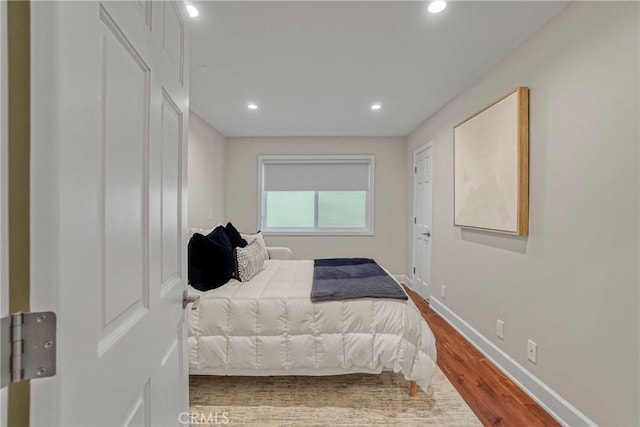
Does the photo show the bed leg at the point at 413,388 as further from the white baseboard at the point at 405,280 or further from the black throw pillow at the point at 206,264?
the white baseboard at the point at 405,280

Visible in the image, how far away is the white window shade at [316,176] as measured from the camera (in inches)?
188

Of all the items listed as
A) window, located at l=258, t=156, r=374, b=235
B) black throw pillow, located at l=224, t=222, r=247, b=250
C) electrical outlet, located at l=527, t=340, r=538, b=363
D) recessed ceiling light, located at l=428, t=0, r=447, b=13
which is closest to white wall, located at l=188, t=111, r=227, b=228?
window, located at l=258, t=156, r=374, b=235

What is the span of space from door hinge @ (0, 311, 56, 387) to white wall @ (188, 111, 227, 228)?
10.3 feet

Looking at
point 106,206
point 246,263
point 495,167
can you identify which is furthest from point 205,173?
point 106,206

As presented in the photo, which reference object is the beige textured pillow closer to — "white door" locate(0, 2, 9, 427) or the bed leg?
the bed leg

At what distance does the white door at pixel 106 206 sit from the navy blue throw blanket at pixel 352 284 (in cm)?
114

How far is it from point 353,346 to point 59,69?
1.87 meters

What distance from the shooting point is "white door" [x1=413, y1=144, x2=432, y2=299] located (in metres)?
3.80

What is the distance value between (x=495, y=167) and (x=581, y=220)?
77 centimetres

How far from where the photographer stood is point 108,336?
55cm

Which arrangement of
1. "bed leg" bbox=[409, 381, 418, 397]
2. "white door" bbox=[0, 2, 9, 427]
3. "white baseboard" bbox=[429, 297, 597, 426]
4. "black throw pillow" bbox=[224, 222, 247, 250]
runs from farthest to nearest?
1. "black throw pillow" bbox=[224, 222, 247, 250]
2. "bed leg" bbox=[409, 381, 418, 397]
3. "white baseboard" bbox=[429, 297, 597, 426]
4. "white door" bbox=[0, 2, 9, 427]

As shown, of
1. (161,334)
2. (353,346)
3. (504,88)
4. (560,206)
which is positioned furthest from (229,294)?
(504,88)

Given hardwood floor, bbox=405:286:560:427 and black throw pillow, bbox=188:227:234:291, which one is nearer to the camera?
hardwood floor, bbox=405:286:560:427

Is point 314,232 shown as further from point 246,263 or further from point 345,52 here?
point 345,52
